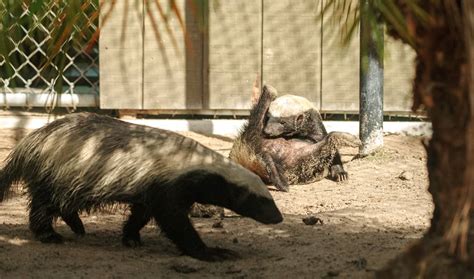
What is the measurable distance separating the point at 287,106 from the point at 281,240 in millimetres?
2473

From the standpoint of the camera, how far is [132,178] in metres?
5.06

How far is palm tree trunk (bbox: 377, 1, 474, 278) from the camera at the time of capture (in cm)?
288

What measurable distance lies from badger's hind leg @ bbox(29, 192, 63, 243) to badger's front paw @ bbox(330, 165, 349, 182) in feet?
8.75

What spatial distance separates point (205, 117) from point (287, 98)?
3.91 feet

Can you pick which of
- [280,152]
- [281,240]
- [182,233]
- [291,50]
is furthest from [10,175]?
[291,50]

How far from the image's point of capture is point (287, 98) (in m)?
7.86

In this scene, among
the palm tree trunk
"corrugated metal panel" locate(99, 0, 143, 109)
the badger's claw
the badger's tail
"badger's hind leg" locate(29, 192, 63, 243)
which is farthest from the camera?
"corrugated metal panel" locate(99, 0, 143, 109)

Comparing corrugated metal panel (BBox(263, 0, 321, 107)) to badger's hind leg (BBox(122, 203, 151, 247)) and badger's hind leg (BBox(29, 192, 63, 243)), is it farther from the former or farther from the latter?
badger's hind leg (BBox(29, 192, 63, 243))

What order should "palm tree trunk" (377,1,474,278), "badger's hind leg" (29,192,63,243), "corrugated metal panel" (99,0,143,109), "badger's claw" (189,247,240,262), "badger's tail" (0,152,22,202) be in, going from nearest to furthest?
"palm tree trunk" (377,1,474,278)
"badger's claw" (189,247,240,262)
"badger's hind leg" (29,192,63,243)
"badger's tail" (0,152,22,202)
"corrugated metal panel" (99,0,143,109)

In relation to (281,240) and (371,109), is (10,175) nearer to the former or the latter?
(281,240)

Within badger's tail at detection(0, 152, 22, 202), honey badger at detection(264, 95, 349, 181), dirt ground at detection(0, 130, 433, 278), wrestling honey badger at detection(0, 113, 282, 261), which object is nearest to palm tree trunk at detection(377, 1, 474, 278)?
dirt ground at detection(0, 130, 433, 278)

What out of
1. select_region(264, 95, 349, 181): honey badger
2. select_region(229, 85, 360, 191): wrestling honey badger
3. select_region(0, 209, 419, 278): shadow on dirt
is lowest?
select_region(0, 209, 419, 278): shadow on dirt

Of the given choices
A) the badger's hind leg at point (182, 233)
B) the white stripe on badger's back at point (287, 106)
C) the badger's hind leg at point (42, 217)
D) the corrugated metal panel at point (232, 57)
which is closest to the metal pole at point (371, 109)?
the white stripe on badger's back at point (287, 106)

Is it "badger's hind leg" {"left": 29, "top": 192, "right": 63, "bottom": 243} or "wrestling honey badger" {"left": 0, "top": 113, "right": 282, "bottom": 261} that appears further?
"badger's hind leg" {"left": 29, "top": 192, "right": 63, "bottom": 243}
